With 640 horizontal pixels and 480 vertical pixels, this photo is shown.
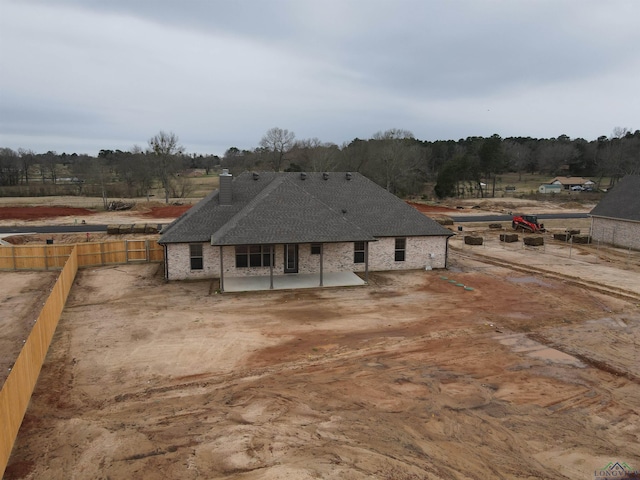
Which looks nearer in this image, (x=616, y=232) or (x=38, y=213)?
(x=616, y=232)

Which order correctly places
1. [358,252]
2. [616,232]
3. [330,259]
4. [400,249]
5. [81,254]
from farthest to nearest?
[616,232] < [81,254] < [400,249] < [358,252] < [330,259]

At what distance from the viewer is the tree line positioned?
78.2 metres

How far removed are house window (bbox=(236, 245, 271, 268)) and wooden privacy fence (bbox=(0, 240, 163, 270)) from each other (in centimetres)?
736

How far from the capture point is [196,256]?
935 inches

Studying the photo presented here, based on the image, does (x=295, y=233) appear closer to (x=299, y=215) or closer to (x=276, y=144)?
(x=299, y=215)

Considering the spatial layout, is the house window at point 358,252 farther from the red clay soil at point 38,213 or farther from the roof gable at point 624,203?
the red clay soil at point 38,213

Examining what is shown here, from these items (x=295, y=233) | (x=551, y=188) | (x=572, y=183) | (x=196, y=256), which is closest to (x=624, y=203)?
(x=295, y=233)

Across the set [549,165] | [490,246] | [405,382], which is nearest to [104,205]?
[490,246]

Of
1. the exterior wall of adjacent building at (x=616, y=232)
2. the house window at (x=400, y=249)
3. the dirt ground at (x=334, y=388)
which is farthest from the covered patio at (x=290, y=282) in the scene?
the exterior wall of adjacent building at (x=616, y=232)

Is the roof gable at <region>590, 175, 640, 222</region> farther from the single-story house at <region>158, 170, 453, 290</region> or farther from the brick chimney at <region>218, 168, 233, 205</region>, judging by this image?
the brick chimney at <region>218, 168, 233, 205</region>

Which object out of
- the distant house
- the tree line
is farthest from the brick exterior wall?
the distant house

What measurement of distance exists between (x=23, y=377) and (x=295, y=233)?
13665mm

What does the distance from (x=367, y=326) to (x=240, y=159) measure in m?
104

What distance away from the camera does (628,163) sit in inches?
3750
